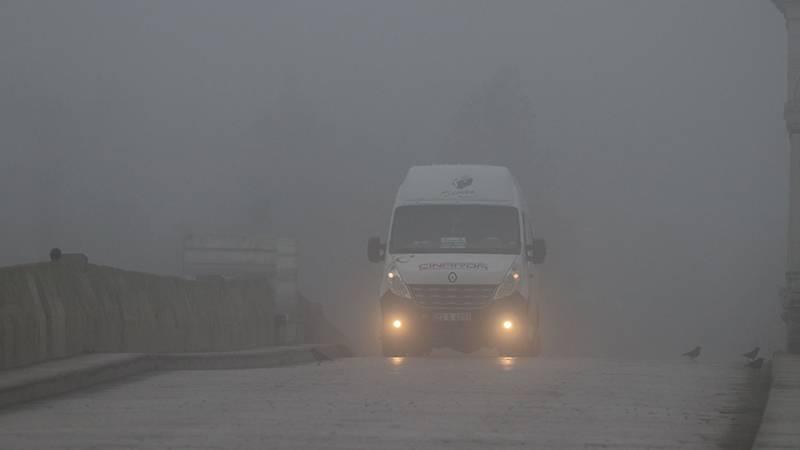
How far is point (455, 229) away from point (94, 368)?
8.38m

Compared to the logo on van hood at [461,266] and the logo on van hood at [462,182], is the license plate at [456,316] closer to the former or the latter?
the logo on van hood at [461,266]

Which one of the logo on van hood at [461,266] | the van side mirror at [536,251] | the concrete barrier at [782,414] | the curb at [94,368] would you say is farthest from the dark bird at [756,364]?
the curb at [94,368]

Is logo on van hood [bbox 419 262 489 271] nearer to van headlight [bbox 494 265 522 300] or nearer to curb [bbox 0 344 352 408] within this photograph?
van headlight [bbox 494 265 522 300]

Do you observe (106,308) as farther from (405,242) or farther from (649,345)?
(649,345)

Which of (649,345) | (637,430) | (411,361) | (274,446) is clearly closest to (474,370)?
(411,361)

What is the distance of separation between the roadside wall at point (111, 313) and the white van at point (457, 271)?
Answer: 318cm

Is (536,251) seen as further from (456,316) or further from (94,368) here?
(94,368)

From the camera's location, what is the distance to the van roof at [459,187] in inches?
930

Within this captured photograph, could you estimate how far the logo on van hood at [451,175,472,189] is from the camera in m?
23.8

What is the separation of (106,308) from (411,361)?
3.92 meters

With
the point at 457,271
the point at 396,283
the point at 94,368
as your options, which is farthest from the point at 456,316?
the point at 94,368

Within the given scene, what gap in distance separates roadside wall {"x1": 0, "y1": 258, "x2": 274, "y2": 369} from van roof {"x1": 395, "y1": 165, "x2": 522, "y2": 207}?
3794 mm

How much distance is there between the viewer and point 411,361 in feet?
65.5

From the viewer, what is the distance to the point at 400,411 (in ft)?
41.3
